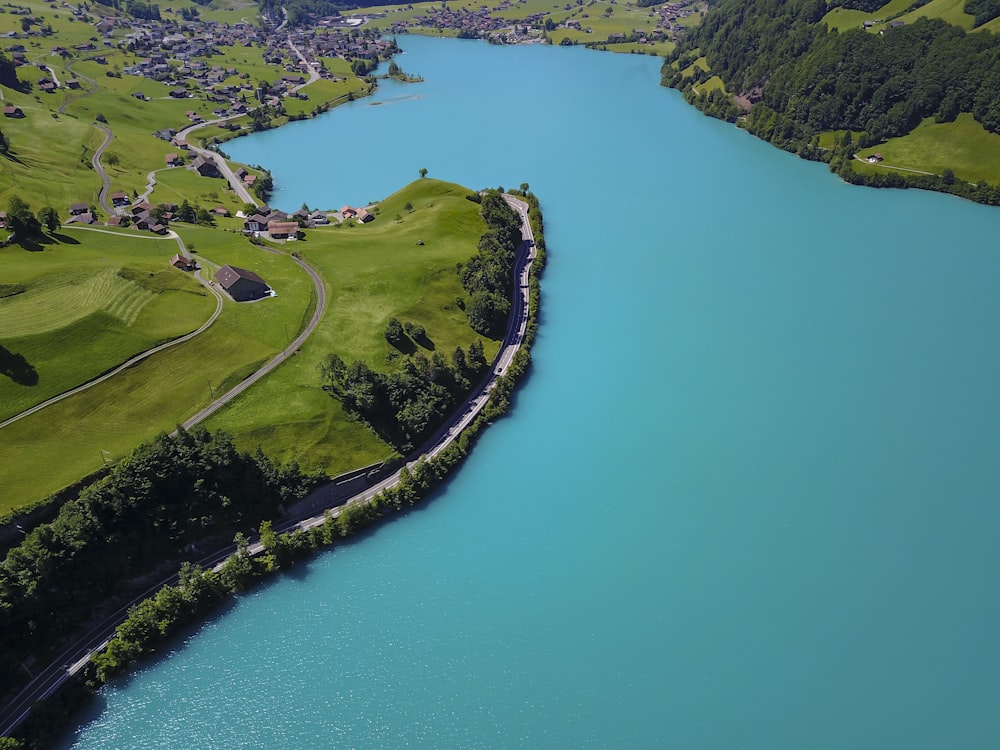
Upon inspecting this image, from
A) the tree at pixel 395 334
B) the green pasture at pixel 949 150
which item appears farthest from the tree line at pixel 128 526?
the green pasture at pixel 949 150

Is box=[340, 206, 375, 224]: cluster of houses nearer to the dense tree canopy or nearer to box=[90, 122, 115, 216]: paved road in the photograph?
box=[90, 122, 115, 216]: paved road

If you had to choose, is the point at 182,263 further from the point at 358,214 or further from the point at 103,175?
the point at 103,175

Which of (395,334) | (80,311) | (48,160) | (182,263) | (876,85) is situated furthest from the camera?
(876,85)

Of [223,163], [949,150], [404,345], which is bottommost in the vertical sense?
[404,345]

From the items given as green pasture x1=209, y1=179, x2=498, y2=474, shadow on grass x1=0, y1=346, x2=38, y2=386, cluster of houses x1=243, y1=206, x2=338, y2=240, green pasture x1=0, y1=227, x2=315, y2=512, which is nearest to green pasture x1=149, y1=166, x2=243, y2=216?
cluster of houses x1=243, y1=206, x2=338, y2=240

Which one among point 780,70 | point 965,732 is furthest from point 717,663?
point 780,70

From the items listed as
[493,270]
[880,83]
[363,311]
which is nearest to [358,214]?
[493,270]

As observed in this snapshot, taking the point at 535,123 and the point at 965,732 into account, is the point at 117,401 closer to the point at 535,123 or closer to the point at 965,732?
the point at 965,732
